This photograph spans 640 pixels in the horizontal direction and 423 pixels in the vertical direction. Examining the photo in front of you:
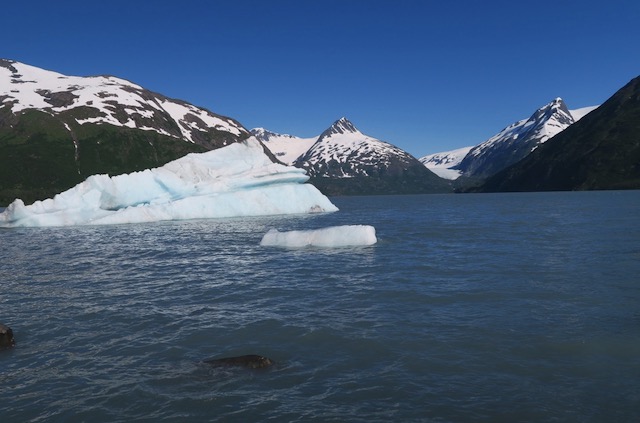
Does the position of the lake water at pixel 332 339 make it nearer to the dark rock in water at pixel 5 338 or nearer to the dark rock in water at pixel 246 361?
the dark rock in water at pixel 246 361

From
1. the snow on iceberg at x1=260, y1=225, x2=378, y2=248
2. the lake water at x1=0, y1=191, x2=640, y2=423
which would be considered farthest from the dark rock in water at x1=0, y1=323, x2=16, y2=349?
the snow on iceberg at x1=260, y1=225, x2=378, y2=248

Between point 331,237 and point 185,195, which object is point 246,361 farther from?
point 185,195

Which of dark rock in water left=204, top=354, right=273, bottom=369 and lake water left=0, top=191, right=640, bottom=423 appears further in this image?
dark rock in water left=204, top=354, right=273, bottom=369

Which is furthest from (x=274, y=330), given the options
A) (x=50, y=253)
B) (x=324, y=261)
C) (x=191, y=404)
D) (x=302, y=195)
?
(x=302, y=195)

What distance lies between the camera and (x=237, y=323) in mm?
14344

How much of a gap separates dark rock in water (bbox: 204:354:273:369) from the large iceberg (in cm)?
5286

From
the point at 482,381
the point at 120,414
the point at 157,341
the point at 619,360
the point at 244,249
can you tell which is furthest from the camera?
the point at 244,249

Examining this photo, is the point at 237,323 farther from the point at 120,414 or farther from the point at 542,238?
the point at 542,238

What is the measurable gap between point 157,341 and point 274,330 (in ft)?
10.2

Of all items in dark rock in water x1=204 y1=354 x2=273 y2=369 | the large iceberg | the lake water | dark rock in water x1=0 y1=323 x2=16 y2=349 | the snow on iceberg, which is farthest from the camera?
the large iceberg

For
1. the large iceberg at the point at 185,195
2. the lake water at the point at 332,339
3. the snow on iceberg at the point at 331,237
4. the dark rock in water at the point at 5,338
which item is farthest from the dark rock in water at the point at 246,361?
the large iceberg at the point at 185,195

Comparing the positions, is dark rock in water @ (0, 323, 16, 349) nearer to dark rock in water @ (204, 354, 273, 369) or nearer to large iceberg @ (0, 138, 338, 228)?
dark rock in water @ (204, 354, 273, 369)

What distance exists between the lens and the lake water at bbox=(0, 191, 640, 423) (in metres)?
8.80

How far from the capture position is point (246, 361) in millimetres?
10766
